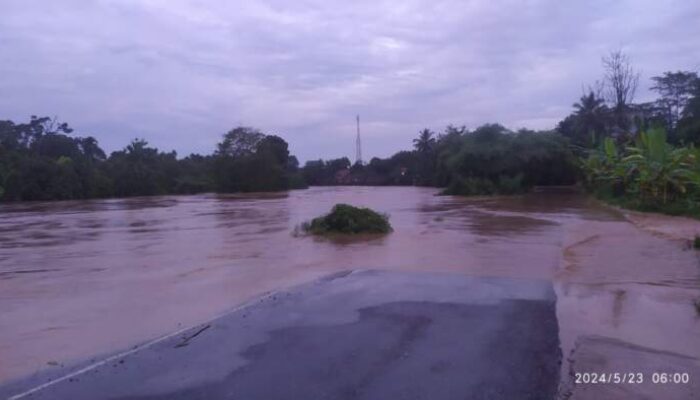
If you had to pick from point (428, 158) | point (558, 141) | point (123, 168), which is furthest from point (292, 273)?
point (428, 158)

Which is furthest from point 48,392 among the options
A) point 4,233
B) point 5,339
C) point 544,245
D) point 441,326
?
point 4,233

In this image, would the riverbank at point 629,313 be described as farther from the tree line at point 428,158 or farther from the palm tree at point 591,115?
the palm tree at point 591,115

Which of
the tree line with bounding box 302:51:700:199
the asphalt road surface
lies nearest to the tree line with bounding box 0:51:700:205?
the tree line with bounding box 302:51:700:199

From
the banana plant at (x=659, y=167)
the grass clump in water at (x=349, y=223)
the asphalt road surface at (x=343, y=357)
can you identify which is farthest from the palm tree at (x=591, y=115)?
the asphalt road surface at (x=343, y=357)

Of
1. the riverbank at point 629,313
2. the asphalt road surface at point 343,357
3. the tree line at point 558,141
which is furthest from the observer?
the tree line at point 558,141

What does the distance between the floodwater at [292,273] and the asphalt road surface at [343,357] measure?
418 millimetres

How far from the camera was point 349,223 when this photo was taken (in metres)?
18.6

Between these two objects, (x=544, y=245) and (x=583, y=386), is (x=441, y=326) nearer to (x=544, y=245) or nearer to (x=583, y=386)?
(x=583, y=386)

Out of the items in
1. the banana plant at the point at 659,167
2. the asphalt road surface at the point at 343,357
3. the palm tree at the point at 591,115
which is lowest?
the asphalt road surface at the point at 343,357

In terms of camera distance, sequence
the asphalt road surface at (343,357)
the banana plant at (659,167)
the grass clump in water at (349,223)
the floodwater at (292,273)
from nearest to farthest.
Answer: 1. the asphalt road surface at (343,357)
2. the floodwater at (292,273)
3. the grass clump in water at (349,223)
4. the banana plant at (659,167)

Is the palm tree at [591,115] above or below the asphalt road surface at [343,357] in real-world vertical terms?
above

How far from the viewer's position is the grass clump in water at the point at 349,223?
61.0ft

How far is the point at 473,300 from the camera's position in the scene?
8.43m

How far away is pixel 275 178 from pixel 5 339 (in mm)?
62574
